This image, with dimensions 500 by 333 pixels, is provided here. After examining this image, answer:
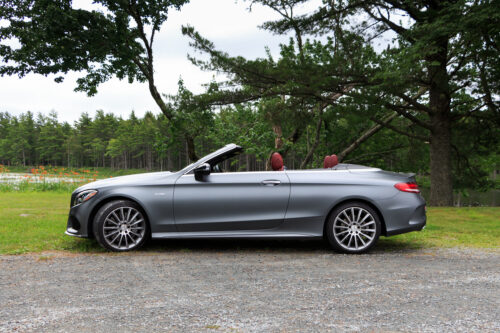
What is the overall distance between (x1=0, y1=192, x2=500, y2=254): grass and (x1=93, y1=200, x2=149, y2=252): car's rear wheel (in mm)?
380

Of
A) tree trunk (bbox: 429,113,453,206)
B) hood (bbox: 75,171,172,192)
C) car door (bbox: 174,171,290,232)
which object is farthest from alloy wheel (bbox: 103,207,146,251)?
tree trunk (bbox: 429,113,453,206)

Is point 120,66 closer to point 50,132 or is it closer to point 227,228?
point 227,228

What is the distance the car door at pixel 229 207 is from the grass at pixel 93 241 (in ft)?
2.50

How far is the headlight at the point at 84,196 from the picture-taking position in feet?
19.3

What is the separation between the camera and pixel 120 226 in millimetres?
5879

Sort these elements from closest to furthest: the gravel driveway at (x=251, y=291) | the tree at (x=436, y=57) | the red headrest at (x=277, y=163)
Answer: the gravel driveway at (x=251, y=291), the red headrest at (x=277, y=163), the tree at (x=436, y=57)

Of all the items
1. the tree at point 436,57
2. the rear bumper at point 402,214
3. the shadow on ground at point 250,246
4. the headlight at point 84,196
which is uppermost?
the tree at point 436,57

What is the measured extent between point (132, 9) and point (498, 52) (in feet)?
37.7

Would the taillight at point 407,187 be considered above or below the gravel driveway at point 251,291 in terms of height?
above

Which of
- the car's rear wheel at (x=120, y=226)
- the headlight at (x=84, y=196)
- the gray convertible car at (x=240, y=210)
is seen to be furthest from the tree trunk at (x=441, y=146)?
the headlight at (x=84, y=196)

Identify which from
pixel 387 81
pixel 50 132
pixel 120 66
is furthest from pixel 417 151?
pixel 50 132

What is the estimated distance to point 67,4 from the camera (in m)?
12.8

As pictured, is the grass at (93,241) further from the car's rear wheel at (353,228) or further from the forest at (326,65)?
the forest at (326,65)

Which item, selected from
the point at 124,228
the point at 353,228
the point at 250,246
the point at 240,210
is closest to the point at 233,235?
the point at 240,210
